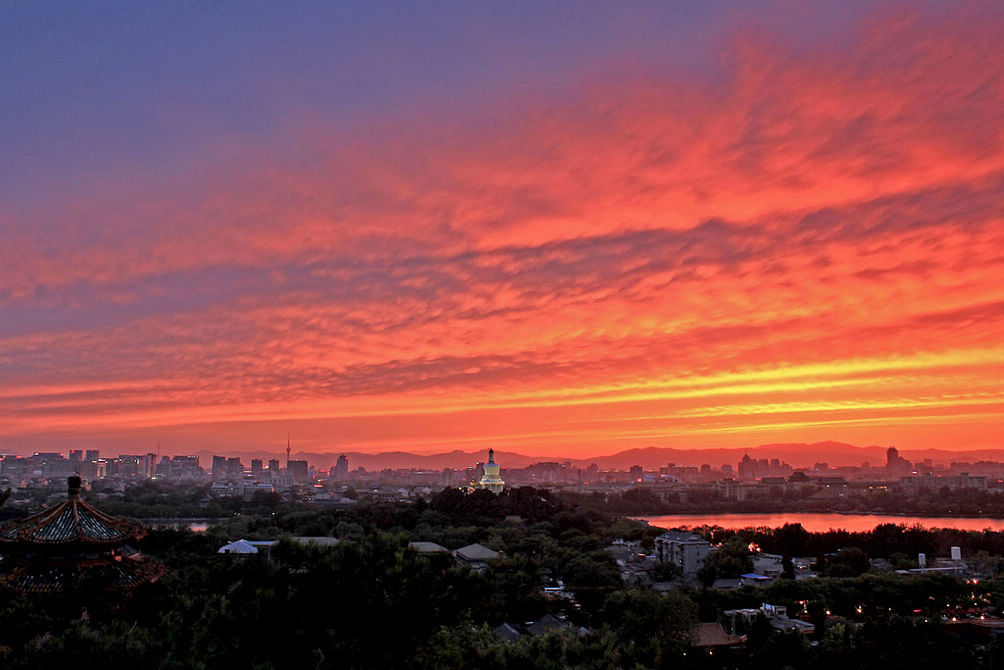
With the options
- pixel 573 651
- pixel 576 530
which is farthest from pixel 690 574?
pixel 573 651

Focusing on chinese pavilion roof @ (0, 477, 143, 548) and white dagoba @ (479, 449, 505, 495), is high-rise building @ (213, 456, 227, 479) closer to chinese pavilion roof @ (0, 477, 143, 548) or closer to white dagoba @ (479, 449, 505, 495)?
white dagoba @ (479, 449, 505, 495)

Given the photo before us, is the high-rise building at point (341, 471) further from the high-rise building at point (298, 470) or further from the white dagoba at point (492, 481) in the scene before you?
the white dagoba at point (492, 481)

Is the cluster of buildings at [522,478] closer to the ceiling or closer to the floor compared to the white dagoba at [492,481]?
closer to the floor

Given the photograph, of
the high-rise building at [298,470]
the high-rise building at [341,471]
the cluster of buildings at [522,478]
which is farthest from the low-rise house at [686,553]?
the high-rise building at [341,471]

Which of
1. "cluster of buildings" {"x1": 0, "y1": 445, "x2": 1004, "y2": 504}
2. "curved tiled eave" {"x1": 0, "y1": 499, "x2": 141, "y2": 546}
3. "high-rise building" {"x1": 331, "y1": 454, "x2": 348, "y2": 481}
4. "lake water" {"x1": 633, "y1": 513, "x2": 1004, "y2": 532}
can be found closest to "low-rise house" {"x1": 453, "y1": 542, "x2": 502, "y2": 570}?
"curved tiled eave" {"x1": 0, "y1": 499, "x2": 141, "y2": 546}

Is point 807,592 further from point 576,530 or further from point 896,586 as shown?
point 576,530

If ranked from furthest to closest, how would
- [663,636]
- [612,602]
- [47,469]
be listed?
1. [47,469]
2. [612,602]
3. [663,636]
